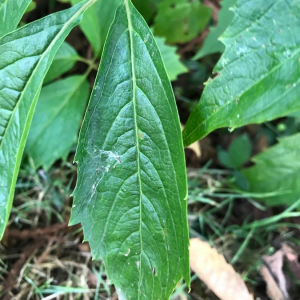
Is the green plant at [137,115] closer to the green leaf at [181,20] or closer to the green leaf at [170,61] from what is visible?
the green leaf at [170,61]

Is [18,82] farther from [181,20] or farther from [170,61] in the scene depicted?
[181,20]

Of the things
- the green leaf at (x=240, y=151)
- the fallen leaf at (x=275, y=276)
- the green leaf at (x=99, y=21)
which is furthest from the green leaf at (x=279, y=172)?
the green leaf at (x=99, y=21)

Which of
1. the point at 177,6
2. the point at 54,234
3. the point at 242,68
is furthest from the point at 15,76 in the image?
the point at 177,6

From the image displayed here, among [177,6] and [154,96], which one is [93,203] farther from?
[177,6]

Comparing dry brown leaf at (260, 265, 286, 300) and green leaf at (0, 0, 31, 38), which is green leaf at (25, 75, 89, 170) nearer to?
green leaf at (0, 0, 31, 38)

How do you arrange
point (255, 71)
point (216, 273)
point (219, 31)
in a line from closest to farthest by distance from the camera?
point (255, 71)
point (216, 273)
point (219, 31)

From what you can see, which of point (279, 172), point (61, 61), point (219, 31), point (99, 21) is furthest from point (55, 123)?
point (279, 172)
